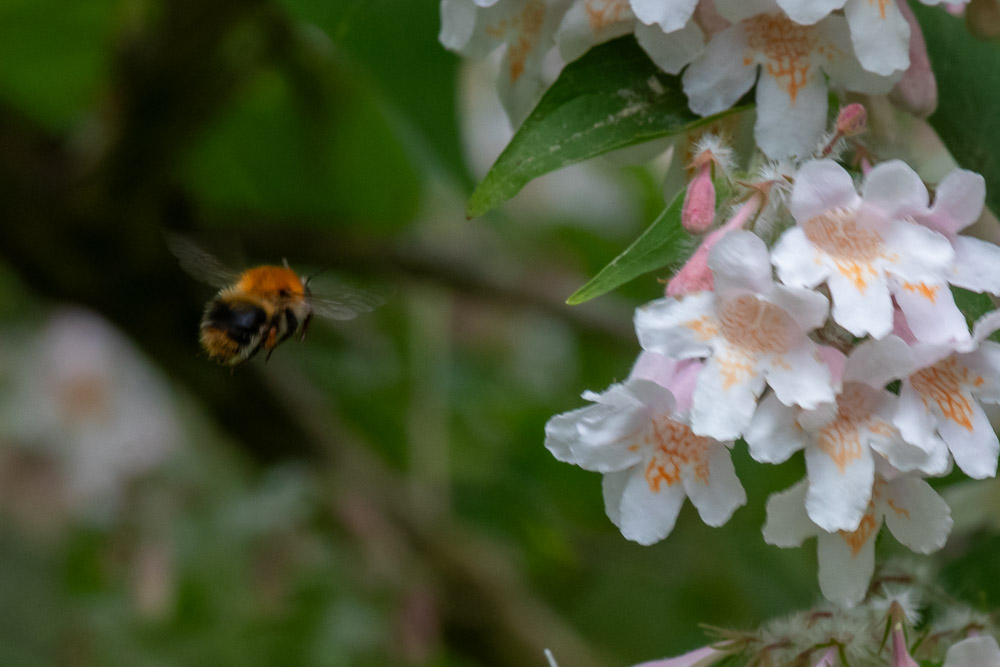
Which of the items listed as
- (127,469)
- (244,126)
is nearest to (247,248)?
(244,126)

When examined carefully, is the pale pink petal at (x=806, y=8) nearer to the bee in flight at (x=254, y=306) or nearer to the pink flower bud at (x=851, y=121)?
the pink flower bud at (x=851, y=121)

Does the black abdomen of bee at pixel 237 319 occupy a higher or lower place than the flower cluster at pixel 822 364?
lower

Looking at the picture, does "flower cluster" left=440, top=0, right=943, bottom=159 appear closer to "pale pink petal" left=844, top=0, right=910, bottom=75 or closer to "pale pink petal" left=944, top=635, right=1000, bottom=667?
"pale pink petal" left=844, top=0, right=910, bottom=75

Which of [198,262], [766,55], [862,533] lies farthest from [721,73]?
[198,262]

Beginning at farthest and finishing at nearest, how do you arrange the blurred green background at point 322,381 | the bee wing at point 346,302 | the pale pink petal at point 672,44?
the blurred green background at point 322,381, the bee wing at point 346,302, the pale pink petal at point 672,44

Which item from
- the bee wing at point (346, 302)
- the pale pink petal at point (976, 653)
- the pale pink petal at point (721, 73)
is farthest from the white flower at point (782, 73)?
the bee wing at point (346, 302)

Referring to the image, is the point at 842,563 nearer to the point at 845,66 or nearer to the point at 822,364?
the point at 822,364
